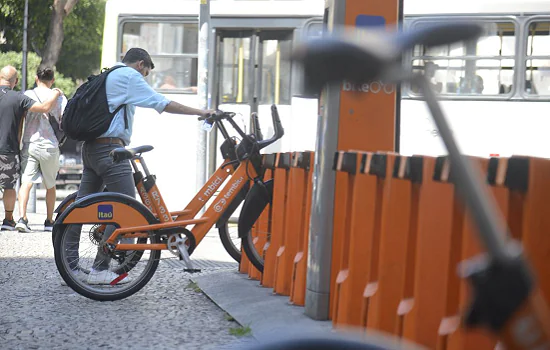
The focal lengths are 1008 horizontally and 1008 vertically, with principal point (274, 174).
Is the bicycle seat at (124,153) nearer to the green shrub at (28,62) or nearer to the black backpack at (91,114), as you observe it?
the black backpack at (91,114)

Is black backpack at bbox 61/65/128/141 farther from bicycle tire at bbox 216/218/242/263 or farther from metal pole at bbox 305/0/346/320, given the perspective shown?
metal pole at bbox 305/0/346/320

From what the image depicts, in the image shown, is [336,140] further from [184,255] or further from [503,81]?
[503,81]

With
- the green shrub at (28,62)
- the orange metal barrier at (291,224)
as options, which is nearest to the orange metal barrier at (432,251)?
the orange metal barrier at (291,224)

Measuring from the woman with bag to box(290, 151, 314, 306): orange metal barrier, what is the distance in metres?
5.61

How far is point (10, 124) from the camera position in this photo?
38.2 feet

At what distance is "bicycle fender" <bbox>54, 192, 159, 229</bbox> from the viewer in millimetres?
6809

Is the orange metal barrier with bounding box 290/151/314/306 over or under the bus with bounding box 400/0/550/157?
under

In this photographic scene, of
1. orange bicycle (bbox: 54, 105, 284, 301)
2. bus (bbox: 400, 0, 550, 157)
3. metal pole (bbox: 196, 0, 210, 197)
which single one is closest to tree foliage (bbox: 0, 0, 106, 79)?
metal pole (bbox: 196, 0, 210, 197)

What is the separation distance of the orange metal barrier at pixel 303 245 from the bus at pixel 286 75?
5.28m

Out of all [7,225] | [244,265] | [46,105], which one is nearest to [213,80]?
[46,105]

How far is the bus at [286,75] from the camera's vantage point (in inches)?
498

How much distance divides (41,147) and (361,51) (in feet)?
35.1

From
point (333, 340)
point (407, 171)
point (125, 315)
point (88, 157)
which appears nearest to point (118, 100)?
point (88, 157)

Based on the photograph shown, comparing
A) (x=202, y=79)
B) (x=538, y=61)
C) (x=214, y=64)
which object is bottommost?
(x=202, y=79)
